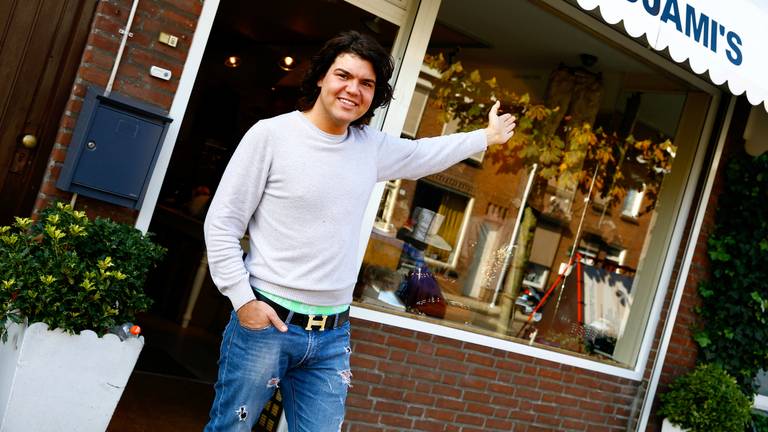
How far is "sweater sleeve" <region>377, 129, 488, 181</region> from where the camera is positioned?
2.94 meters

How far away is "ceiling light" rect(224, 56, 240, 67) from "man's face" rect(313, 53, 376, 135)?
576 centimetres

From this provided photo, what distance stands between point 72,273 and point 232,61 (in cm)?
554

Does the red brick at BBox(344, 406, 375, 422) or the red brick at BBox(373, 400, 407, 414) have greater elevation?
the red brick at BBox(373, 400, 407, 414)

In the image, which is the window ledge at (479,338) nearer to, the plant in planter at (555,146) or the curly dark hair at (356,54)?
the plant in planter at (555,146)

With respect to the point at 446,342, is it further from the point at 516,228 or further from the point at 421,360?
the point at 516,228

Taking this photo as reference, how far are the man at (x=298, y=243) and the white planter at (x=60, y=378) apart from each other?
2.26 feet

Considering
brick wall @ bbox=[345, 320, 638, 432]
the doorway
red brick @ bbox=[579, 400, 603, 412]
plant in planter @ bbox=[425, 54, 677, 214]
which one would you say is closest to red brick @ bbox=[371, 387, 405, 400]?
brick wall @ bbox=[345, 320, 638, 432]

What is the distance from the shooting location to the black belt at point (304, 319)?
2623 mm

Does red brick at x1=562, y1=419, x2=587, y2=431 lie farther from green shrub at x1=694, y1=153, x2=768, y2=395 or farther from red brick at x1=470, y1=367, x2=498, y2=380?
green shrub at x1=694, y1=153, x2=768, y2=395

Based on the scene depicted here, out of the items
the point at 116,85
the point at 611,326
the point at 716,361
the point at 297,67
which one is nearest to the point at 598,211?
the point at 611,326

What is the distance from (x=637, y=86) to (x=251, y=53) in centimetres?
398

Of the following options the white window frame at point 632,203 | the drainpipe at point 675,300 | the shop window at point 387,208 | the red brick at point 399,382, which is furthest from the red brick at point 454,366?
the white window frame at point 632,203

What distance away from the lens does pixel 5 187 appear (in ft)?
12.3

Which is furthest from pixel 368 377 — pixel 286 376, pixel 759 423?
pixel 759 423
